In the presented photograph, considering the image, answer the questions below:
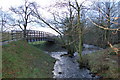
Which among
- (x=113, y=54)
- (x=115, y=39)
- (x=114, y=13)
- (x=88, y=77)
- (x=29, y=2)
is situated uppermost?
(x=29, y=2)

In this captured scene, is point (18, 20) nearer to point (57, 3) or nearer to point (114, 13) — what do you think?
point (57, 3)

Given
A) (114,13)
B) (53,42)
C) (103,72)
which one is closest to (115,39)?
(114,13)

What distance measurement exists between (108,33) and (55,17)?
911 cm

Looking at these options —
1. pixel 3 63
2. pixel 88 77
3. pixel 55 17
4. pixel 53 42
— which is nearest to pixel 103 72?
pixel 88 77

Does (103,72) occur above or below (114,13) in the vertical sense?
below

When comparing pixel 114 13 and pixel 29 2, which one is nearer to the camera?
pixel 114 13

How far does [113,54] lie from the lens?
11250 mm

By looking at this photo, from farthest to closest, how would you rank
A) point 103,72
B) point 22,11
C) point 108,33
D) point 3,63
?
point 22,11, point 108,33, point 103,72, point 3,63

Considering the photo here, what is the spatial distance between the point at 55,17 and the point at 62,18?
106cm

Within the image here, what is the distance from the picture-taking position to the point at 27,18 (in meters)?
18.2

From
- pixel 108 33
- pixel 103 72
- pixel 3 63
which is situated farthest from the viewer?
pixel 108 33

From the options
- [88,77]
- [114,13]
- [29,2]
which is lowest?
[88,77]

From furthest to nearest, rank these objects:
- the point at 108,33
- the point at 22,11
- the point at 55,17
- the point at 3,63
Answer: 1. the point at 22,11
2. the point at 108,33
3. the point at 55,17
4. the point at 3,63

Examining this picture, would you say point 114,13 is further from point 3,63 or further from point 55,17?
point 3,63
